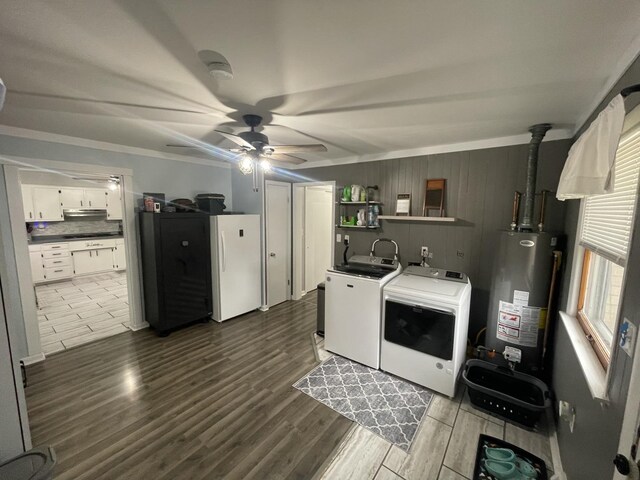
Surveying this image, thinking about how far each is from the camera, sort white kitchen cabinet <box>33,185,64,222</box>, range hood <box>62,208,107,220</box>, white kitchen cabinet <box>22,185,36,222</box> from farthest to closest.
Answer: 1. range hood <box>62,208,107,220</box>
2. white kitchen cabinet <box>33,185,64,222</box>
3. white kitchen cabinet <box>22,185,36,222</box>

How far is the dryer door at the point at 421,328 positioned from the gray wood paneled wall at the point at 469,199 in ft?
2.98

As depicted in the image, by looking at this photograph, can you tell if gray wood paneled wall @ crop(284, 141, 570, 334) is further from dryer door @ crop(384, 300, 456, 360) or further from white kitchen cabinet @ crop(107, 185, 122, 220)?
white kitchen cabinet @ crop(107, 185, 122, 220)

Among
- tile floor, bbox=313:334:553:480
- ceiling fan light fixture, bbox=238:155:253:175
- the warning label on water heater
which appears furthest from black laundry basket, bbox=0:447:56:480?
the warning label on water heater

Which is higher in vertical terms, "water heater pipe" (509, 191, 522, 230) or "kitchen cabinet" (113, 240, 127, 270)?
"water heater pipe" (509, 191, 522, 230)

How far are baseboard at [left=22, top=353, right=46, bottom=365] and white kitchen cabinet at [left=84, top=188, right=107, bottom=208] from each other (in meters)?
4.54

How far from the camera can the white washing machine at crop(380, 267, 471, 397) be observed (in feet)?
7.32

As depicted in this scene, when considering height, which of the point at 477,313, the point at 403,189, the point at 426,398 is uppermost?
the point at 403,189

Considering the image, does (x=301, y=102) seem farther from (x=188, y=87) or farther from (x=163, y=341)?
(x=163, y=341)

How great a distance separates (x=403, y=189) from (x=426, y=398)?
2.25 m

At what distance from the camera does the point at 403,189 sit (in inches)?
128

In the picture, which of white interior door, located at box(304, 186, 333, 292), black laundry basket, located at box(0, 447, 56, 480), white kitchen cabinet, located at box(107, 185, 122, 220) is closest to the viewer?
black laundry basket, located at box(0, 447, 56, 480)

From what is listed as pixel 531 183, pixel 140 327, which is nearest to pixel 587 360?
pixel 531 183

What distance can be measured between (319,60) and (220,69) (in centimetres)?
50

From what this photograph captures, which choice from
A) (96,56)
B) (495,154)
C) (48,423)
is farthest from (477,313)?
(48,423)
